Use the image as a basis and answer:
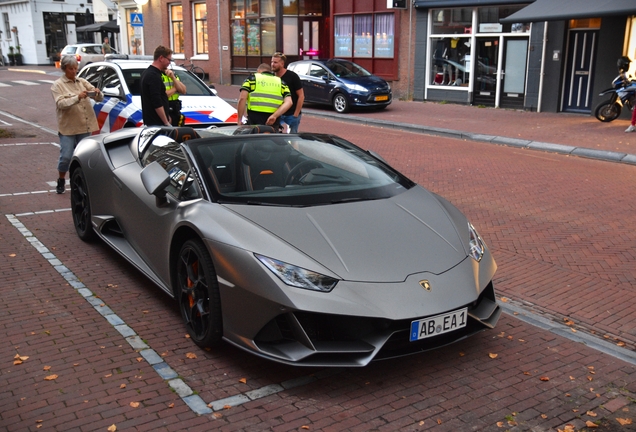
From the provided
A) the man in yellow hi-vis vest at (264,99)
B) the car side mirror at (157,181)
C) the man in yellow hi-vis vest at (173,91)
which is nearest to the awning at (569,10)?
the man in yellow hi-vis vest at (264,99)

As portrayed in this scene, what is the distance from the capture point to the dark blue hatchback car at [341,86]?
1981cm

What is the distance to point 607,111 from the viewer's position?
55.4 ft

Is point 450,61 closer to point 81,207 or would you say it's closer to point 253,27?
point 253,27

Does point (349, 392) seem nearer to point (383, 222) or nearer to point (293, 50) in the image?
point (383, 222)

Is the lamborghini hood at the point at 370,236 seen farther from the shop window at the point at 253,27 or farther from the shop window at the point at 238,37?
the shop window at the point at 238,37

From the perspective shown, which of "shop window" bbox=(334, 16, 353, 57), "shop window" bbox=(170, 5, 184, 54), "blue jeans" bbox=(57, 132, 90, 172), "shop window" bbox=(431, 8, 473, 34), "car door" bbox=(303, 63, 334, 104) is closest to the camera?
"blue jeans" bbox=(57, 132, 90, 172)

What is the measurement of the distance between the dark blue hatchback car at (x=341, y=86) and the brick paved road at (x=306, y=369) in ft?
41.5

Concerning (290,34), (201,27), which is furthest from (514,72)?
(201,27)

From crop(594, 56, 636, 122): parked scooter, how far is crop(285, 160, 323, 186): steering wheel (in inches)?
513

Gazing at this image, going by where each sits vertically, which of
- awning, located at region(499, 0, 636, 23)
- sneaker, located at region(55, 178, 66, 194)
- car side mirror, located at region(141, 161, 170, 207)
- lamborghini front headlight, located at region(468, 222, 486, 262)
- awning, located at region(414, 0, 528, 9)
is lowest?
sneaker, located at region(55, 178, 66, 194)

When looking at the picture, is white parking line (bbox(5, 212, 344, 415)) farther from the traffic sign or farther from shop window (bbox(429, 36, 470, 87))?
the traffic sign

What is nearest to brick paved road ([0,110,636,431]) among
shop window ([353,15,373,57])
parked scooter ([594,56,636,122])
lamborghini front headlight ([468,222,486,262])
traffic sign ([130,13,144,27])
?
lamborghini front headlight ([468,222,486,262])

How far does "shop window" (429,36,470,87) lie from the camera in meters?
21.8

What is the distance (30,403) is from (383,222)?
2447 mm
